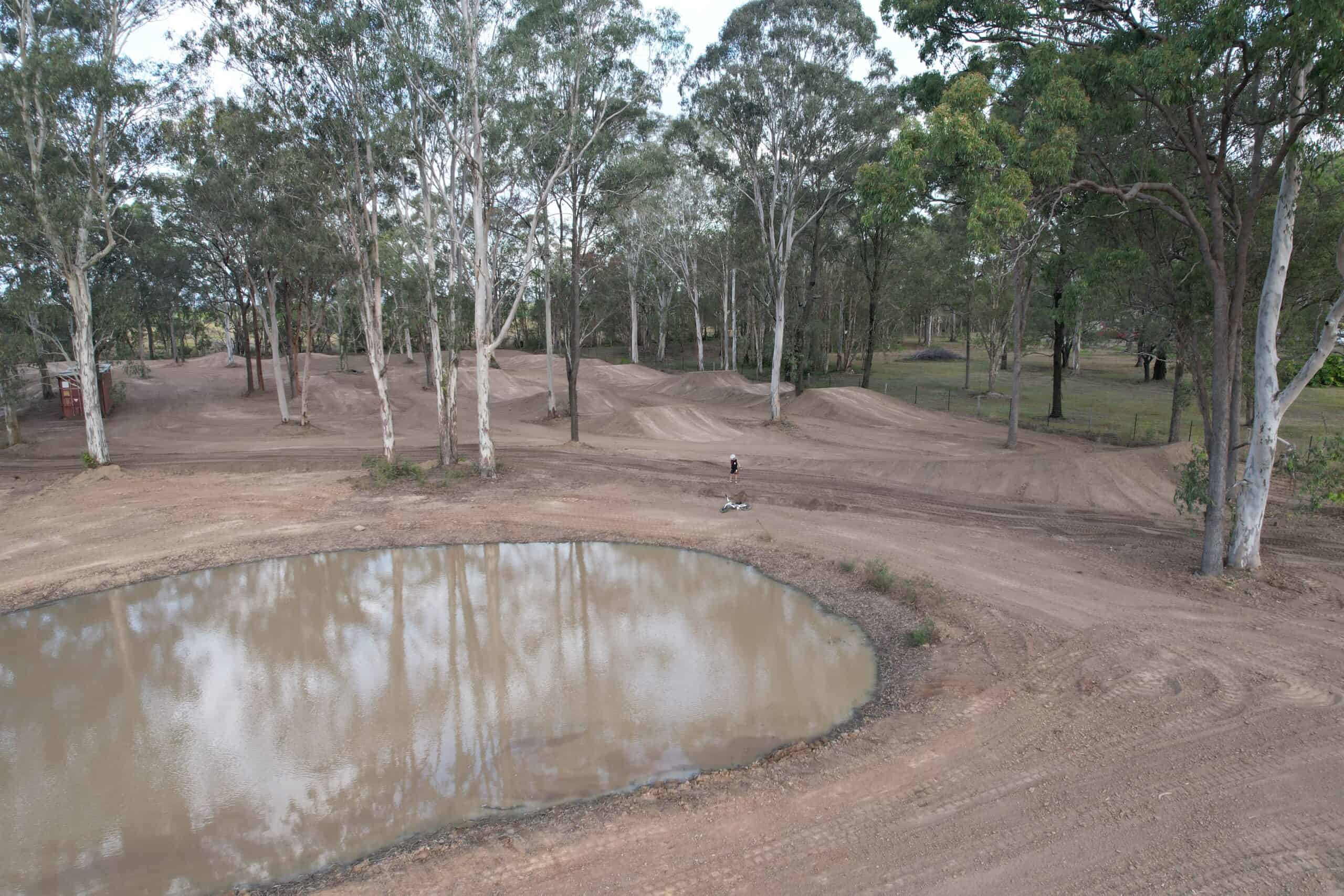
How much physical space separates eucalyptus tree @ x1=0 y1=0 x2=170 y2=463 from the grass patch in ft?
29.0

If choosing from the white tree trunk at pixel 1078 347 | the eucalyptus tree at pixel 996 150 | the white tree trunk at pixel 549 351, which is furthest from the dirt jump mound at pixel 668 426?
the eucalyptus tree at pixel 996 150

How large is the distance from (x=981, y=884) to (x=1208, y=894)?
1.44m

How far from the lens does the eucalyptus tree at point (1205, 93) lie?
924 centimetres

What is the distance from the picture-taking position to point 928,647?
9547 millimetres

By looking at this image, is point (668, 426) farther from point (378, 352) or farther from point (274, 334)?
point (274, 334)

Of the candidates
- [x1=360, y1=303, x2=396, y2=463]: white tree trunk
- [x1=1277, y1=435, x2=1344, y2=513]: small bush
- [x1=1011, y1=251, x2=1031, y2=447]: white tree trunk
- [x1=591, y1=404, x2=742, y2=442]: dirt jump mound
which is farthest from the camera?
[x1=591, y1=404, x2=742, y2=442]: dirt jump mound

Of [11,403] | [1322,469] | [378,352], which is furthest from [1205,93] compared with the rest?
[11,403]

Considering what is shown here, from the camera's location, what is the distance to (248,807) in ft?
21.8

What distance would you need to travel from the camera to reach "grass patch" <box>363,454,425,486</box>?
64.1 feet

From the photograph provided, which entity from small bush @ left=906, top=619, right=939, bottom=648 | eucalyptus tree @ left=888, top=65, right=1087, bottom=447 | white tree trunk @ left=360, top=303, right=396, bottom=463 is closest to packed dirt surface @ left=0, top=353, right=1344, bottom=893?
small bush @ left=906, top=619, right=939, bottom=648

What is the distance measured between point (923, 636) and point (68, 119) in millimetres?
24094

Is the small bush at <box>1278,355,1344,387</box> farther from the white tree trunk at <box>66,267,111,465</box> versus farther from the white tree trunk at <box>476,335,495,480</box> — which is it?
the white tree trunk at <box>66,267,111,465</box>

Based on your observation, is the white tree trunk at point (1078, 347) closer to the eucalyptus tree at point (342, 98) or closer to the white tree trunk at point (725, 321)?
the white tree trunk at point (725, 321)

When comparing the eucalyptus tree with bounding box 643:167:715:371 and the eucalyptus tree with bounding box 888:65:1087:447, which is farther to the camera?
the eucalyptus tree with bounding box 643:167:715:371
